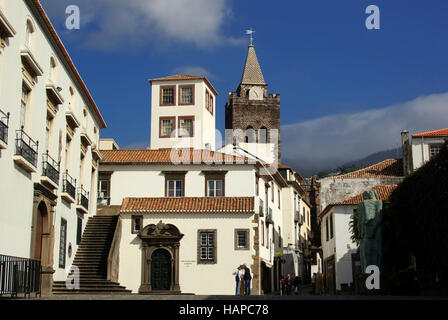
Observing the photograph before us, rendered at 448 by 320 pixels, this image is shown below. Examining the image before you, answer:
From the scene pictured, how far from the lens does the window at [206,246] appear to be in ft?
127

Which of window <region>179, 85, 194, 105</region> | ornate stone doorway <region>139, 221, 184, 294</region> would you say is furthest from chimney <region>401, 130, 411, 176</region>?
ornate stone doorway <region>139, 221, 184, 294</region>

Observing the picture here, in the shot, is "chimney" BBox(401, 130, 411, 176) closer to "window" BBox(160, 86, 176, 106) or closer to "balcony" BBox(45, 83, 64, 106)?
"window" BBox(160, 86, 176, 106)

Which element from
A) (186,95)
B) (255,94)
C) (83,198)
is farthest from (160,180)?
(255,94)

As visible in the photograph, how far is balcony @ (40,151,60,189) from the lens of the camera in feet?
87.0

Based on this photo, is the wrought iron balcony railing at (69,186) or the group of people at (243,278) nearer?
the wrought iron balcony railing at (69,186)

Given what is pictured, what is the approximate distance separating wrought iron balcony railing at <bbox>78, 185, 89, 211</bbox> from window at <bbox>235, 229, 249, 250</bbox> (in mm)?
9044

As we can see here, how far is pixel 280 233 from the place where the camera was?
183 ft

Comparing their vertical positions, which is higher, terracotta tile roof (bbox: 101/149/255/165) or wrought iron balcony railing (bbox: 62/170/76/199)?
terracotta tile roof (bbox: 101/149/255/165)

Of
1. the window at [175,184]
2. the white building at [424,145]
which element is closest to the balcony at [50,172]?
the window at [175,184]

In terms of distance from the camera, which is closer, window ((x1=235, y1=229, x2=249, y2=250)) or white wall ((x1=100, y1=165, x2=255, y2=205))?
window ((x1=235, y1=229, x2=249, y2=250))

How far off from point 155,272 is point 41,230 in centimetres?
1245

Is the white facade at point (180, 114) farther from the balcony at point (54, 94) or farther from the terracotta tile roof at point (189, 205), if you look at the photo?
the balcony at point (54, 94)

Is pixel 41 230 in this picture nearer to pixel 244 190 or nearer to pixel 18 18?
pixel 18 18
